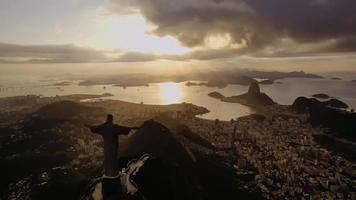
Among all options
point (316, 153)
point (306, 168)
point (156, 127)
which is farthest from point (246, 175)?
point (316, 153)

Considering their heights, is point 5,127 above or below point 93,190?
below

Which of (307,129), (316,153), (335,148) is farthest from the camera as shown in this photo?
(307,129)

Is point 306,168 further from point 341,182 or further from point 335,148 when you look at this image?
point 335,148

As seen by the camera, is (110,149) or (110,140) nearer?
(110,140)

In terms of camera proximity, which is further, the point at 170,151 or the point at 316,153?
the point at 316,153

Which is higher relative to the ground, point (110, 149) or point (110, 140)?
point (110, 140)

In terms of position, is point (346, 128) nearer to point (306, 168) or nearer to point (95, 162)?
point (306, 168)

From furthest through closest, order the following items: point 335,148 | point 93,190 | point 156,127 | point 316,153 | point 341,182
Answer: point 335,148, point 316,153, point 156,127, point 341,182, point 93,190
